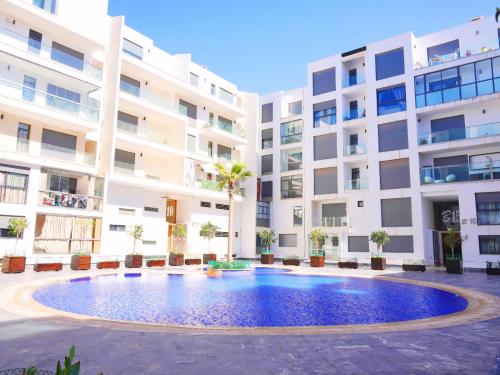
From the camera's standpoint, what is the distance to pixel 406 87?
104ft

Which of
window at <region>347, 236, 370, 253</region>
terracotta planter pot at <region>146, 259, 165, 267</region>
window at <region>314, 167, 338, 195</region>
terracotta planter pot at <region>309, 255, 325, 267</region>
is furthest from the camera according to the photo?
window at <region>314, 167, 338, 195</region>

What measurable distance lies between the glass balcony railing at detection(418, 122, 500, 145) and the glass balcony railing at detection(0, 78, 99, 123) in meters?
25.3

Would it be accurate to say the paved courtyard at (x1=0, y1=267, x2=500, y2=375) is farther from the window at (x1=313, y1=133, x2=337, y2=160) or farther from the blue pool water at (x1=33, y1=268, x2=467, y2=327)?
the window at (x1=313, y1=133, x2=337, y2=160)

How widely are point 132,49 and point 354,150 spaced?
21.3 meters

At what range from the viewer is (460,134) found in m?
28.2

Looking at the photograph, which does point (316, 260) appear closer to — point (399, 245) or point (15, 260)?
point (399, 245)

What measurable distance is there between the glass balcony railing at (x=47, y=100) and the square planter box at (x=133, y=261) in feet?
32.2

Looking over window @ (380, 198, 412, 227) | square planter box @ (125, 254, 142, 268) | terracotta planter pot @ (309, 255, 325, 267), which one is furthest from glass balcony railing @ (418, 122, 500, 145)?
square planter box @ (125, 254, 142, 268)

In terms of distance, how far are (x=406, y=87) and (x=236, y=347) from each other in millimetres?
30799

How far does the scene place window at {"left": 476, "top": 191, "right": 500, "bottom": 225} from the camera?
85.5 feet

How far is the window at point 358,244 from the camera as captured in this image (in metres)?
32.5

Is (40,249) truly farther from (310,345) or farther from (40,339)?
(310,345)

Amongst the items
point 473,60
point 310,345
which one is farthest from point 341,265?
point 310,345

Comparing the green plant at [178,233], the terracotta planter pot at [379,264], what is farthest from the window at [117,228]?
the terracotta planter pot at [379,264]
